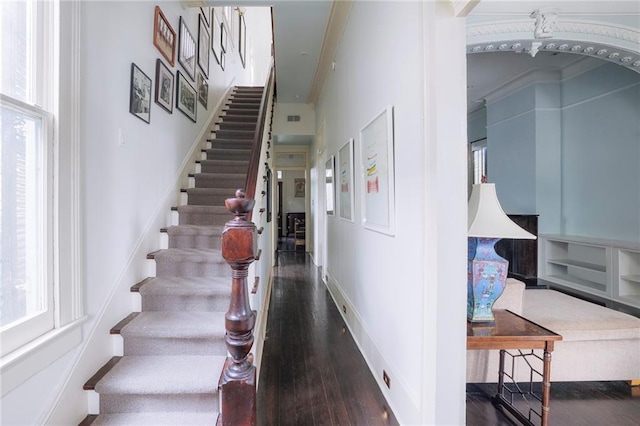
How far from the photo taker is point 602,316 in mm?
2256

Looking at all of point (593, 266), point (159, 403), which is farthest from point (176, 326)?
point (593, 266)

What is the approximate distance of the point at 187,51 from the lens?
146 inches

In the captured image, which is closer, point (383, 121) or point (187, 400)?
point (187, 400)

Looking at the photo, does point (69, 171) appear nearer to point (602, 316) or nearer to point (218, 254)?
point (218, 254)

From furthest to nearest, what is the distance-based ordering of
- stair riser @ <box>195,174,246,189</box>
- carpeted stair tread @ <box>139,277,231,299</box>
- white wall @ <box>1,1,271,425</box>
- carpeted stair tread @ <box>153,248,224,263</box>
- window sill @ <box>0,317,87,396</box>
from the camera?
stair riser @ <box>195,174,246,189</box>
carpeted stair tread @ <box>153,248,224,263</box>
carpeted stair tread @ <box>139,277,231,299</box>
white wall @ <box>1,1,271,425</box>
window sill @ <box>0,317,87,396</box>

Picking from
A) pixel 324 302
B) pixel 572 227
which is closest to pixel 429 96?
pixel 324 302

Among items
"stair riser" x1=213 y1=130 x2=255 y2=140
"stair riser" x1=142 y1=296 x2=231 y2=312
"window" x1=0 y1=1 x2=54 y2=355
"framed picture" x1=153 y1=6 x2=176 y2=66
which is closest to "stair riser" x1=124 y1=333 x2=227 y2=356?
"stair riser" x1=142 y1=296 x2=231 y2=312

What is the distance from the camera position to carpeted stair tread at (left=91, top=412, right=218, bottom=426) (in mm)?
1713

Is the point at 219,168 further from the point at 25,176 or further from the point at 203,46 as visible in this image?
the point at 25,176

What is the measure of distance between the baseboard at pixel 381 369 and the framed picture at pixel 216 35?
13.9 feet

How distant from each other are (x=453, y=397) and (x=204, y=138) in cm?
430

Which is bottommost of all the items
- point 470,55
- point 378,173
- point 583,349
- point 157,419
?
point 157,419

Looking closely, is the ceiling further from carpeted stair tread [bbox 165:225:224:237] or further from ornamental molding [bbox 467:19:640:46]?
carpeted stair tread [bbox 165:225:224:237]

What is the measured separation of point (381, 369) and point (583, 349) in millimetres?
1428
